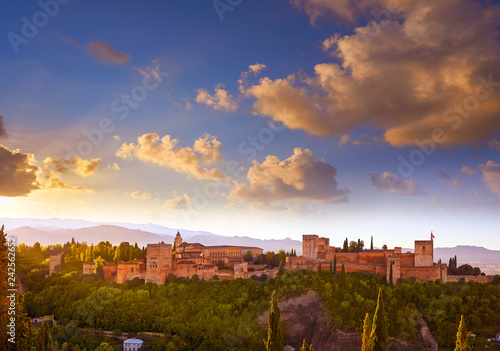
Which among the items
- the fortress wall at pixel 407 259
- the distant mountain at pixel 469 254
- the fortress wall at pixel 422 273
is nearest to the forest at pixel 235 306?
the fortress wall at pixel 422 273

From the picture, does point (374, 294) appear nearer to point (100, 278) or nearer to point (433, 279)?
point (433, 279)

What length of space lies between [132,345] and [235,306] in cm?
1064

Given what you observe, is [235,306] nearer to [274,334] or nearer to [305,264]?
[305,264]

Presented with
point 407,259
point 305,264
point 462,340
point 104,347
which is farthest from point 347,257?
point 462,340

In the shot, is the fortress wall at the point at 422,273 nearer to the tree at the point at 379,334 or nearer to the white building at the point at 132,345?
the tree at the point at 379,334

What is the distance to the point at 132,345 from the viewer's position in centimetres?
4131

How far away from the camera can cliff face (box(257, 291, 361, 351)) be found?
129 feet

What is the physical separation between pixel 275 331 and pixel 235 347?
18.2 m

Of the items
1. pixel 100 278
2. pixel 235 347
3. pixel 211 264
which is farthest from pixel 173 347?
pixel 100 278

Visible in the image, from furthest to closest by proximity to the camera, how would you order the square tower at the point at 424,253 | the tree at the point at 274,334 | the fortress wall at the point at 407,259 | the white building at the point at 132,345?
1. the fortress wall at the point at 407,259
2. the square tower at the point at 424,253
3. the white building at the point at 132,345
4. the tree at the point at 274,334

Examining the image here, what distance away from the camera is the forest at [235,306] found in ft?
130

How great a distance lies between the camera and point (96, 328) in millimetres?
44250

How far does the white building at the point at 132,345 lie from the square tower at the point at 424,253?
99.1ft

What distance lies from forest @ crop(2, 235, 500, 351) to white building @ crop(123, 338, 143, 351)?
182cm
